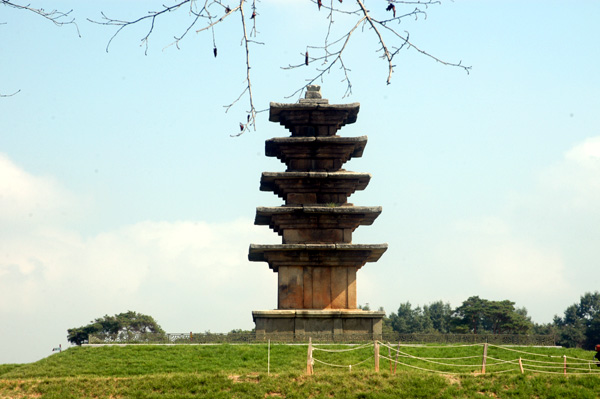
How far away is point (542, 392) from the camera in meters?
18.5

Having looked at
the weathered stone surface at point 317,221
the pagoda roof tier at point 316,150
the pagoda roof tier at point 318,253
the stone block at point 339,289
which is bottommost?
the stone block at point 339,289

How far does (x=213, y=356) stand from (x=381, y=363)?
5765 mm

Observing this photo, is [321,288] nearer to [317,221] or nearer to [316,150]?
[317,221]

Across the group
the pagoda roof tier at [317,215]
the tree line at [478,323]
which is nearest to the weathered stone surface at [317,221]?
the pagoda roof tier at [317,215]

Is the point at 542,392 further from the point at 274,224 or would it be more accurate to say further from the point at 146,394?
the point at 274,224

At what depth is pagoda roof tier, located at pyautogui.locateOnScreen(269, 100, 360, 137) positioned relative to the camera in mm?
30688

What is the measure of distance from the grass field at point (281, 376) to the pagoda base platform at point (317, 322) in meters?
2.62

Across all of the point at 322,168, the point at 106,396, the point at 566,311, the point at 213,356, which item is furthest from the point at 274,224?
the point at 566,311

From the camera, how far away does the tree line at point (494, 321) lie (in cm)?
6600

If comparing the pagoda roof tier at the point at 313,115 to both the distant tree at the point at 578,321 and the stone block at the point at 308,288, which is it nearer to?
the stone block at the point at 308,288

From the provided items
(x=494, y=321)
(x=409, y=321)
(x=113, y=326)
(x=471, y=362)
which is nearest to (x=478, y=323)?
(x=494, y=321)

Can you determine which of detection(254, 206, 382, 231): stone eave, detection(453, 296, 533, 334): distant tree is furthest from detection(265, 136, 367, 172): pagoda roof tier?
detection(453, 296, 533, 334): distant tree

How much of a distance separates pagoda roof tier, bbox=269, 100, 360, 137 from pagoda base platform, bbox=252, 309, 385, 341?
8.30m

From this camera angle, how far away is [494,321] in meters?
67.1
